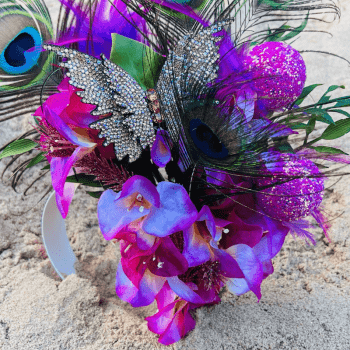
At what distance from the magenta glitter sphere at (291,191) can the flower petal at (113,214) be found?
0.18 meters

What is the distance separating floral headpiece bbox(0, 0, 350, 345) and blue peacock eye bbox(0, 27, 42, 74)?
0.15 feet

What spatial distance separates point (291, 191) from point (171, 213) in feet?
0.58

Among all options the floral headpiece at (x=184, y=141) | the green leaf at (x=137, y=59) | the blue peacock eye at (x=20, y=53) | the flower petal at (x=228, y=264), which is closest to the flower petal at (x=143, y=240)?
the floral headpiece at (x=184, y=141)

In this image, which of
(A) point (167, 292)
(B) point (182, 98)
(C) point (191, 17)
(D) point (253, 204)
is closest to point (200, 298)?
(A) point (167, 292)

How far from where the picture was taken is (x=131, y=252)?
21.3 inches

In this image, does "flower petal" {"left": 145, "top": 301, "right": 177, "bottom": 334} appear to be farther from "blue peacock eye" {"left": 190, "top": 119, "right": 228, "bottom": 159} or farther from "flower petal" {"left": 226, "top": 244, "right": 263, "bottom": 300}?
"blue peacock eye" {"left": 190, "top": 119, "right": 228, "bottom": 159}

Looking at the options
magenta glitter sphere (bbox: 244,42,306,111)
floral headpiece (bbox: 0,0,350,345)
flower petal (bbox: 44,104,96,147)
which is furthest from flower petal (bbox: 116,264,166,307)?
magenta glitter sphere (bbox: 244,42,306,111)

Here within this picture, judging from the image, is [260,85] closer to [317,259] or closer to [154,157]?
[154,157]

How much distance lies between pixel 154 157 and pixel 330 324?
0.41 metres

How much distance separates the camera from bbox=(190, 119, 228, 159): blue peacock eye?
20.0 inches

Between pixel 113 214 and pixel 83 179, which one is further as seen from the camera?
pixel 83 179

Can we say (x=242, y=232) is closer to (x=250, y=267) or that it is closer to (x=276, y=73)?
(x=250, y=267)

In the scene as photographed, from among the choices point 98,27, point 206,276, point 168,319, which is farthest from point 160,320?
point 98,27

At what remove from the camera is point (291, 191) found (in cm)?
52
